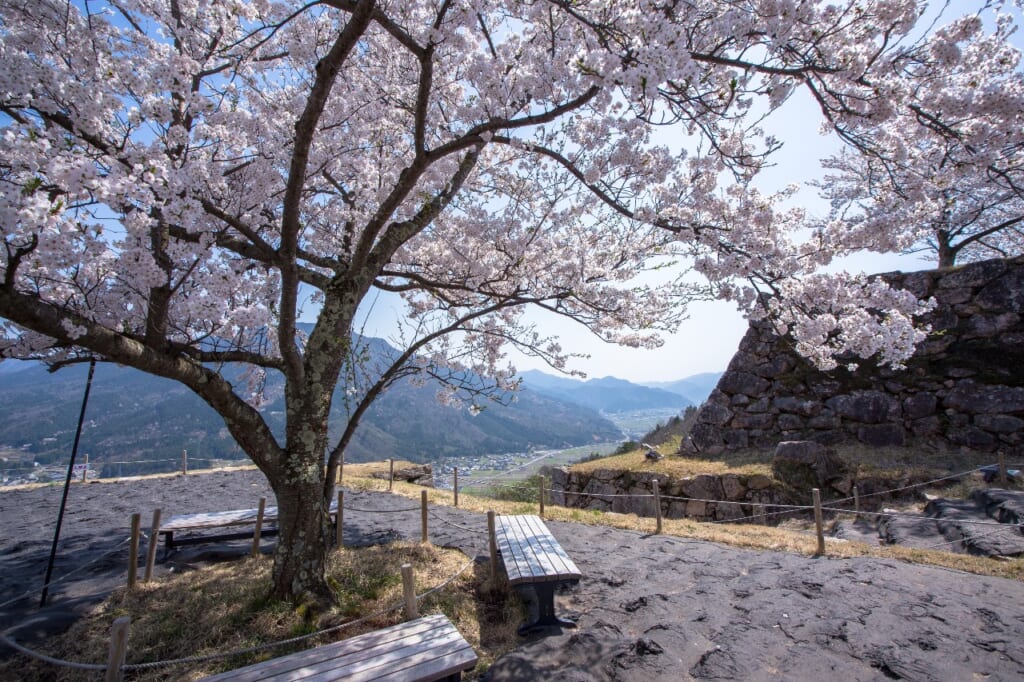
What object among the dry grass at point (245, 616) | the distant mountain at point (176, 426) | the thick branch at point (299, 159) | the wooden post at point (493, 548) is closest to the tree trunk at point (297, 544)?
the dry grass at point (245, 616)

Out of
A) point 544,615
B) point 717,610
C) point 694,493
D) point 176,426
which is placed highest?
point 176,426

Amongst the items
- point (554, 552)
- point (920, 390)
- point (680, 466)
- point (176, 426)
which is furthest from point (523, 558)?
point (176, 426)

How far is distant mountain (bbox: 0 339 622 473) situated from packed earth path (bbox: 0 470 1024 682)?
73572mm

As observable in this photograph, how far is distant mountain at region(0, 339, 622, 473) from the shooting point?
99812 mm

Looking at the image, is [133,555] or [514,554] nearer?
[514,554]

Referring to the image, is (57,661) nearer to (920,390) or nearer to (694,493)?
(694,493)

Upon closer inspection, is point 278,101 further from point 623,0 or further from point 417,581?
point 417,581

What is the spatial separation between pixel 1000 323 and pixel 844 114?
13701 millimetres

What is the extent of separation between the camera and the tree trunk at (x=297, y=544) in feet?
16.6

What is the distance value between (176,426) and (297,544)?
135092 mm

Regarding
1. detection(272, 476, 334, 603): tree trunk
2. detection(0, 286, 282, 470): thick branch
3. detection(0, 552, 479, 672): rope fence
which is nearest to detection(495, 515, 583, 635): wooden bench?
detection(0, 552, 479, 672): rope fence

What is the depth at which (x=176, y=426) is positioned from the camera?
372 feet

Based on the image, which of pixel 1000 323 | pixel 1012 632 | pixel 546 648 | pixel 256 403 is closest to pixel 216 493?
pixel 256 403

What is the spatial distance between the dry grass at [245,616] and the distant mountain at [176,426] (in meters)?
74.6
